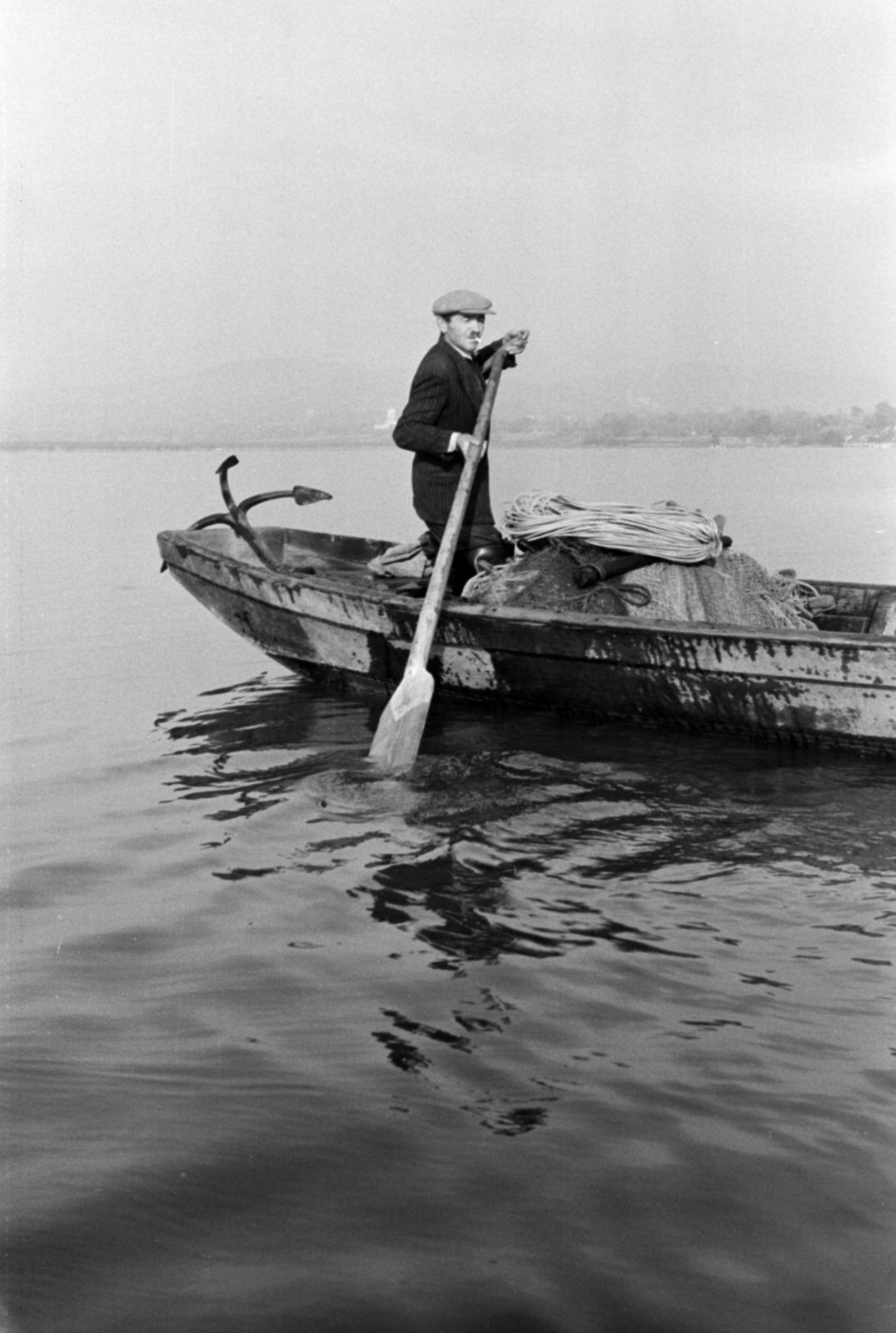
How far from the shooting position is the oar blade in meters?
6.95

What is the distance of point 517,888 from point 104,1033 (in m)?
1.63

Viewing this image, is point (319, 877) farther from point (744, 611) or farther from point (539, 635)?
point (744, 611)

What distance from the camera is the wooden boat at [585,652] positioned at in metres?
6.60

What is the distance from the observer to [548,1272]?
9.25ft

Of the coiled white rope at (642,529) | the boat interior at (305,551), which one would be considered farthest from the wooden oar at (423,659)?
the boat interior at (305,551)

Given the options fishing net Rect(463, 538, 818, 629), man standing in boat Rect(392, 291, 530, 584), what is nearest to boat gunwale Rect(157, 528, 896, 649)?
fishing net Rect(463, 538, 818, 629)

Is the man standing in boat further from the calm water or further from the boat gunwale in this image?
the calm water

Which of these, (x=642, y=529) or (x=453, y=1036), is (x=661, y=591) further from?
(x=453, y=1036)

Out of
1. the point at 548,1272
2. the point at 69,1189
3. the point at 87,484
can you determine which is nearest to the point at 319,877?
the point at 69,1189

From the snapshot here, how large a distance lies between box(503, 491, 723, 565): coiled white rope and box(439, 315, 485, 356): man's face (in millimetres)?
1099

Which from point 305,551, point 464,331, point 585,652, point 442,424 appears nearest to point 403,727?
point 585,652

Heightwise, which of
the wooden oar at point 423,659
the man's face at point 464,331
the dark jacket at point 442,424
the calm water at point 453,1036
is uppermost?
the man's face at point 464,331

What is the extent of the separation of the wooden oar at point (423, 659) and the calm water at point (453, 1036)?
0.57 feet

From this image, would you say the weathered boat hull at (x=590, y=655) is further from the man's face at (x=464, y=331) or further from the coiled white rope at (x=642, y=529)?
the man's face at (x=464, y=331)
